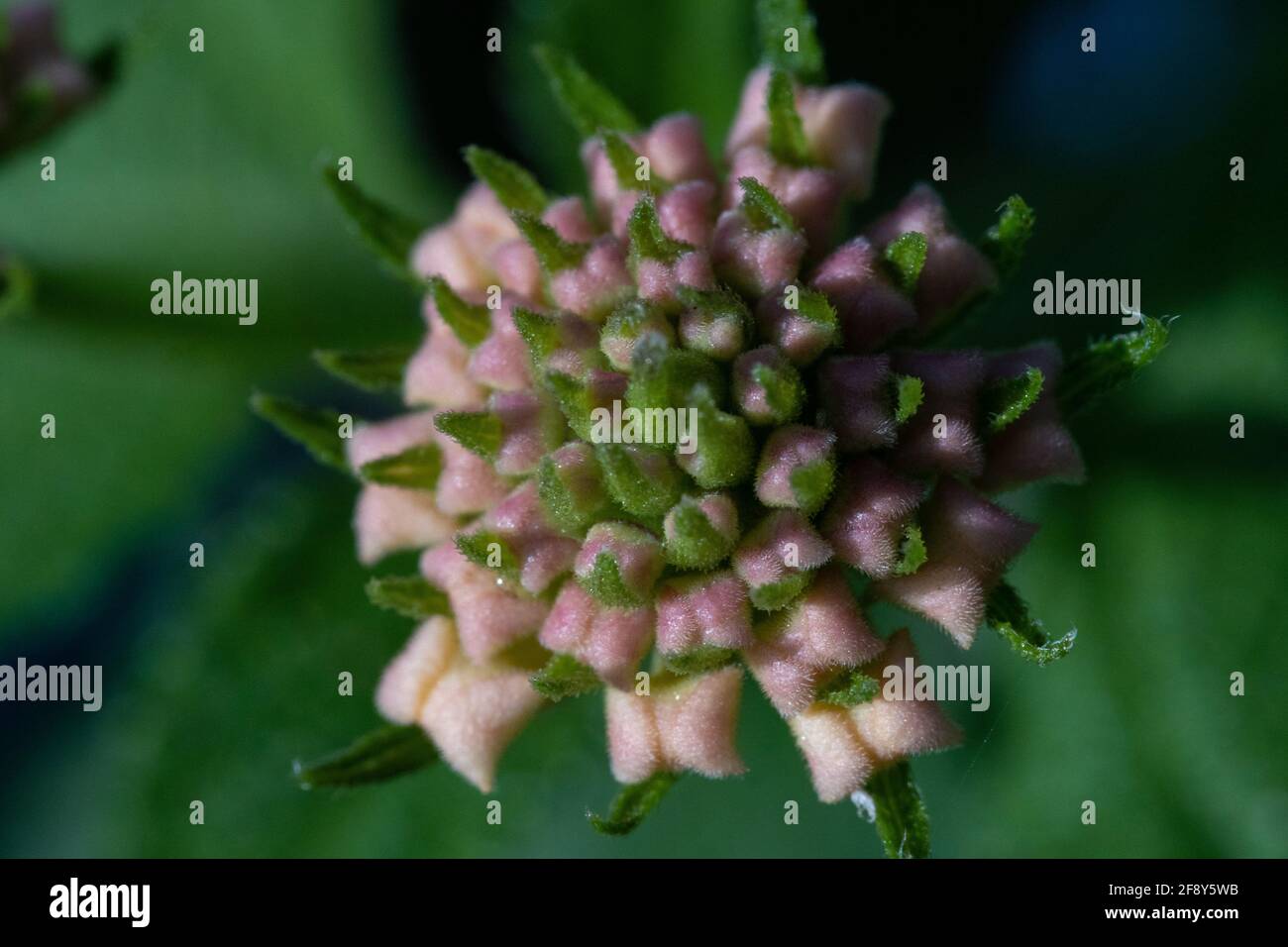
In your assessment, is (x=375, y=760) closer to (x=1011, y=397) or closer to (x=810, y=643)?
(x=810, y=643)

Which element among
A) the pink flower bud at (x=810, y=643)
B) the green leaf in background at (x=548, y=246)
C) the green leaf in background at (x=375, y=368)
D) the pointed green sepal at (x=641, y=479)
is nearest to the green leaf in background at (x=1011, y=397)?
the pink flower bud at (x=810, y=643)

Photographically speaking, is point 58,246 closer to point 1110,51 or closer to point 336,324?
point 336,324

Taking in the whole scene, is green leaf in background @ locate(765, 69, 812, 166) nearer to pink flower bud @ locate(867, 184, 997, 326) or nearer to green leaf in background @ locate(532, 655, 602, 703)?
pink flower bud @ locate(867, 184, 997, 326)

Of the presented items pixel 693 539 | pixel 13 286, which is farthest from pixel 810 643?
pixel 13 286

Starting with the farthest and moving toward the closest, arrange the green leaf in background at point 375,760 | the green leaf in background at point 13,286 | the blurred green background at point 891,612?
1. the blurred green background at point 891,612
2. the green leaf in background at point 13,286
3. the green leaf in background at point 375,760

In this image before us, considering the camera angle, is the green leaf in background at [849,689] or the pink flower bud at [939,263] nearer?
the green leaf in background at [849,689]

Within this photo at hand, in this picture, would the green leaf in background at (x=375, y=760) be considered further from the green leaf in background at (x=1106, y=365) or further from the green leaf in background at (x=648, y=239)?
the green leaf in background at (x=1106, y=365)
